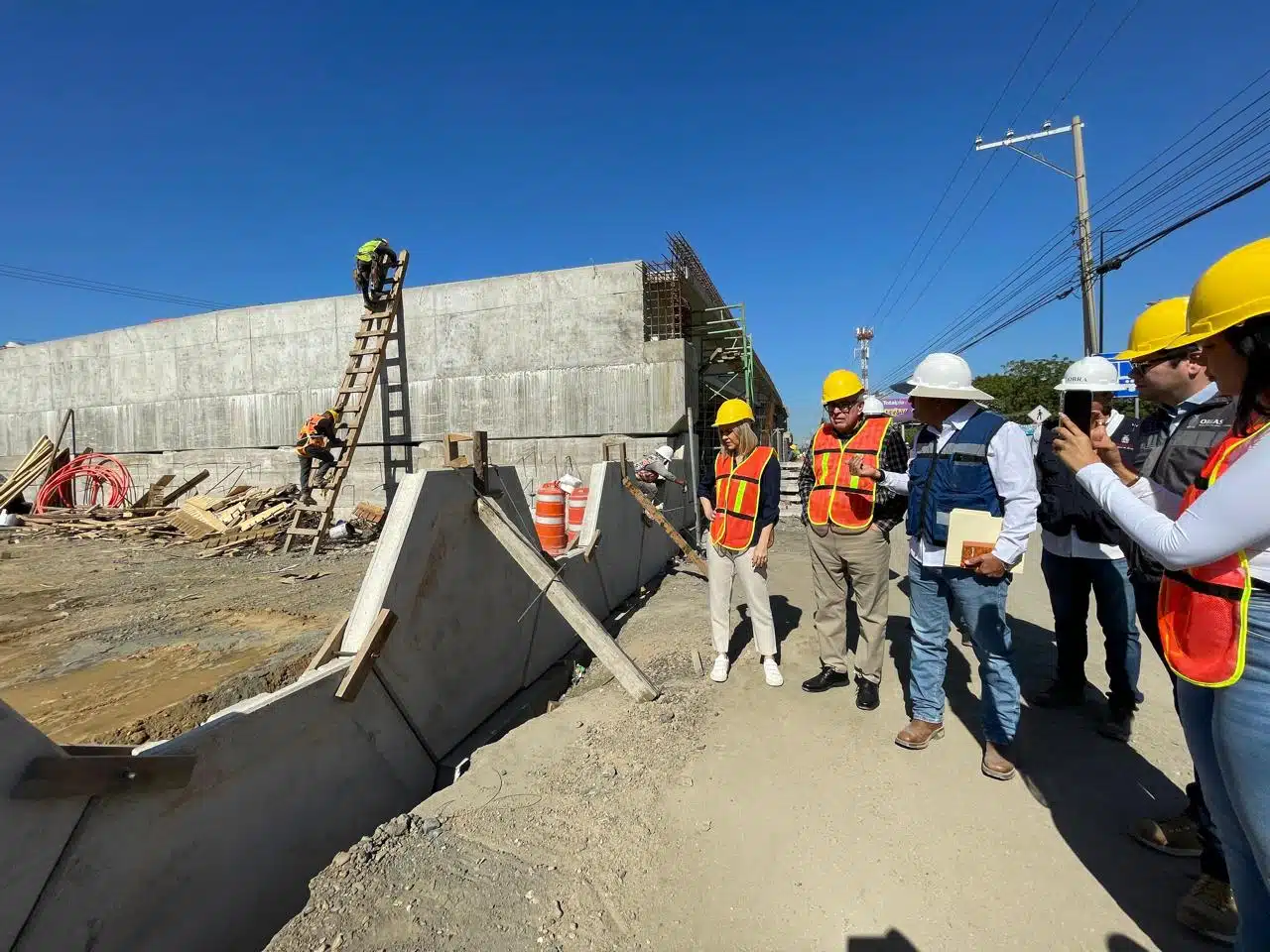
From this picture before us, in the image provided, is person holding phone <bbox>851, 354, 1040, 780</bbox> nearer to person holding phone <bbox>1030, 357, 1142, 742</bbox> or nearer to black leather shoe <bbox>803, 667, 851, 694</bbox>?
person holding phone <bbox>1030, 357, 1142, 742</bbox>

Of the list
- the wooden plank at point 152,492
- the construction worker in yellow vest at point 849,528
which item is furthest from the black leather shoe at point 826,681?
the wooden plank at point 152,492

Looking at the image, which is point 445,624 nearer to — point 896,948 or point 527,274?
point 896,948

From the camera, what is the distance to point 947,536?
9.29 feet

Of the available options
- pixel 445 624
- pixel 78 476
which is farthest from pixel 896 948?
pixel 78 476

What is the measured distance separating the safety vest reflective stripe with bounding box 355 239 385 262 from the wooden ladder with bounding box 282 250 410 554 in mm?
520

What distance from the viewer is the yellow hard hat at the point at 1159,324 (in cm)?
232

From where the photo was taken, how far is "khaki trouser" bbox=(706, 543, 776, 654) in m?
3.98

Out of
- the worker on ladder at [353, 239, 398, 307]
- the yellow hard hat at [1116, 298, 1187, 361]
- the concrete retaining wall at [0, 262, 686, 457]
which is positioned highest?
the worker on ladder at [353, 239, 398, 307]

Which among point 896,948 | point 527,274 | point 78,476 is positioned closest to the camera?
point 896,948

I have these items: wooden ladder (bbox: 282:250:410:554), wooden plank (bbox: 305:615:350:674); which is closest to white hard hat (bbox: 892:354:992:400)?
wooden plank (bbox: 305:615:350:674)

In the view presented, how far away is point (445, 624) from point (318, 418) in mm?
8541

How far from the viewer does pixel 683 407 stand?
10164mm

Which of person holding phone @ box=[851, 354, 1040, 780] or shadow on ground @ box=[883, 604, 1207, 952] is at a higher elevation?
person holding phone @ box=[851, 354, 1040, 780]

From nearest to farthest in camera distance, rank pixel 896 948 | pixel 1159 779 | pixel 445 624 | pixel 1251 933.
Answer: pixel 1251 933 → pixel 896 948 → pixel 1159 779 → pixel 445 624
